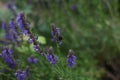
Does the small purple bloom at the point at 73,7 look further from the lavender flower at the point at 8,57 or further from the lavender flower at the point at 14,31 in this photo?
the lavender flower at the point at 8,57

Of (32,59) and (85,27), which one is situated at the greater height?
(32,59)

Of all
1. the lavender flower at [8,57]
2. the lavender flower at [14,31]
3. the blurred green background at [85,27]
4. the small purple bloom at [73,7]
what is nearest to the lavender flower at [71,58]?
the lavender flower at [8,57]

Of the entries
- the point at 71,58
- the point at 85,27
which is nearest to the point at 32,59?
the point at 71,58

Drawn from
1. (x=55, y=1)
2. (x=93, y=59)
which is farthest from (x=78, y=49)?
(x=55, y=1)

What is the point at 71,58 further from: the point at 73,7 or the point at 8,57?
the point at 73,7

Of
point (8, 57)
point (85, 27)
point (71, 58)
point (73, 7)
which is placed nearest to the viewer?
point (71, 58)

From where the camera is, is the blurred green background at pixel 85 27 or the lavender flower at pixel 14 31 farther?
the blurred green background at pixel 85 27

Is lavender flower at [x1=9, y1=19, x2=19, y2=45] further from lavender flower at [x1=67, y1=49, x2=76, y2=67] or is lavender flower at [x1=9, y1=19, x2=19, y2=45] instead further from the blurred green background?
lavender flower at [x1=67, y1=49, x2=76, y2=67]

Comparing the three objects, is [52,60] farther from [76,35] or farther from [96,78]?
[76,35]

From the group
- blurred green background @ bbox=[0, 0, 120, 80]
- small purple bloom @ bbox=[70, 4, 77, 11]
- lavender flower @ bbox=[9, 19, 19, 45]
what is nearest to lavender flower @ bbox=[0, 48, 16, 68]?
lavender flower @ bbox=[9, 19, 19, 45]
